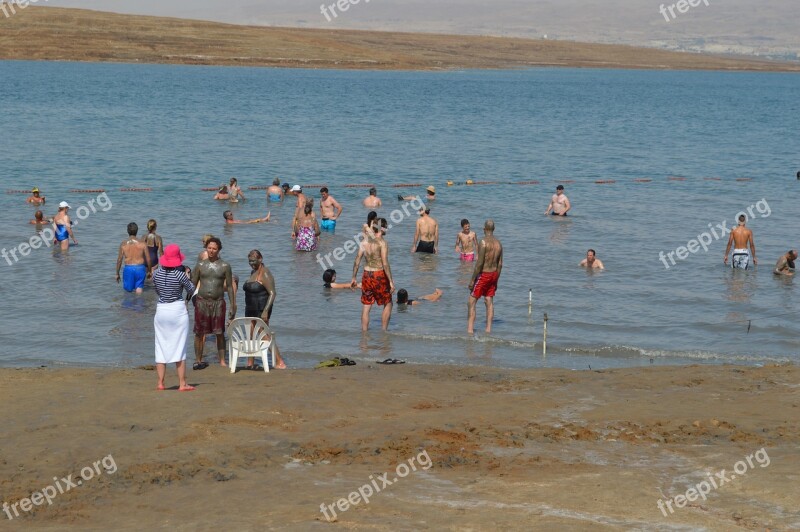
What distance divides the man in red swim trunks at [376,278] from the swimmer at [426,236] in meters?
6.29

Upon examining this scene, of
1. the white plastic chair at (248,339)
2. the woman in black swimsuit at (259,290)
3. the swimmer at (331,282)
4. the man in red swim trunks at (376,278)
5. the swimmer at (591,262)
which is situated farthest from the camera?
the swimmer at (591,262)

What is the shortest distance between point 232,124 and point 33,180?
79.5ft

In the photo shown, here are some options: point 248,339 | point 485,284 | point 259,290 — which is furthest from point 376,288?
point 248,339

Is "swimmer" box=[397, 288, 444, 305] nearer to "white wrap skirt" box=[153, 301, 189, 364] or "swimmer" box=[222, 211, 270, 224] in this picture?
"white wrap skirt" box=[153, 301, 189, 364]

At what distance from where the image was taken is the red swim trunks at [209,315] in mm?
13703

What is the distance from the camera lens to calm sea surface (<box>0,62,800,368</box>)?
17.3 m

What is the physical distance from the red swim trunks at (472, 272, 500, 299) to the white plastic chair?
454cm

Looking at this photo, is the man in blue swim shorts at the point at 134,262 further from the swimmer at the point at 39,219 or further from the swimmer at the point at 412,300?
the swimmer at the point at 39,219

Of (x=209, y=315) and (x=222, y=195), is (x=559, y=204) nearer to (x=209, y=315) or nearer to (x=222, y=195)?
(x=222, y=195)

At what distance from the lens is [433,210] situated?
32.4 meters

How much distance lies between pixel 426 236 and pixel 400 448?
1389 centimetres

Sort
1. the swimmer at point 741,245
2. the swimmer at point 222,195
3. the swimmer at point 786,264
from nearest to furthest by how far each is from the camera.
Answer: the swimmer at point 786,264 < the swimmer at point 741,245 < the swimmer at point 222,195

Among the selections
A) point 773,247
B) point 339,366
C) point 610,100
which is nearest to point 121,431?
point 339,366

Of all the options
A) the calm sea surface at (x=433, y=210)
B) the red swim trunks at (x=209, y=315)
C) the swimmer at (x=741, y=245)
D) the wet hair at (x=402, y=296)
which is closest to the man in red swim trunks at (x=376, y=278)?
the calm sea surface at (x=433, y=210)
